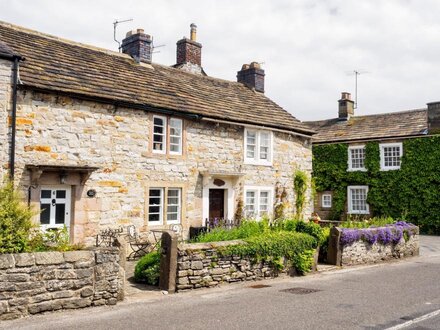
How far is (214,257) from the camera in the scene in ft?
36.0

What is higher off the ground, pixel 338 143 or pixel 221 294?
pixel 338 143

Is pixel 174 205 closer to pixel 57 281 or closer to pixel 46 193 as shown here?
pixel 46 193

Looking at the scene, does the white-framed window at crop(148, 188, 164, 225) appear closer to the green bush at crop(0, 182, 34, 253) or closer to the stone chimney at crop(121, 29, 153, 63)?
the stone chimney at crop(121, 29, 153, 63)

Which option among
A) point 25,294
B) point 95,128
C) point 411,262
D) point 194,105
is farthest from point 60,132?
point 411,262

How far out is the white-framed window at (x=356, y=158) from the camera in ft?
95.5

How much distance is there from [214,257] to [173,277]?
116 cm

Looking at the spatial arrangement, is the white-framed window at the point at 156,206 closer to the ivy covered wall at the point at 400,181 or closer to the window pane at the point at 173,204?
the window pane at the point at 173,204

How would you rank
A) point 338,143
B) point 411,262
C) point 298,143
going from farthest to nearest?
point 338,143 → point 298,143 → point 411,262

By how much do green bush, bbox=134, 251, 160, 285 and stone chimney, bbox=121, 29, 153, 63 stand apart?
36.9 feet

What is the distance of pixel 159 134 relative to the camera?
16438 mm

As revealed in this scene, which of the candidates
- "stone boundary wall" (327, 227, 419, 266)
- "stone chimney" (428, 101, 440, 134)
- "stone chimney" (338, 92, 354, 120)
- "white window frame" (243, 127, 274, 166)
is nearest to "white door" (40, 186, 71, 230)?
"white window frame" (243, 127, 274, 166)

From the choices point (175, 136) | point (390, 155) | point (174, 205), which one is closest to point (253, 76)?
point (175, 136)

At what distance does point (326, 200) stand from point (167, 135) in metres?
17.3

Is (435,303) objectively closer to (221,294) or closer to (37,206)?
(221,294)
